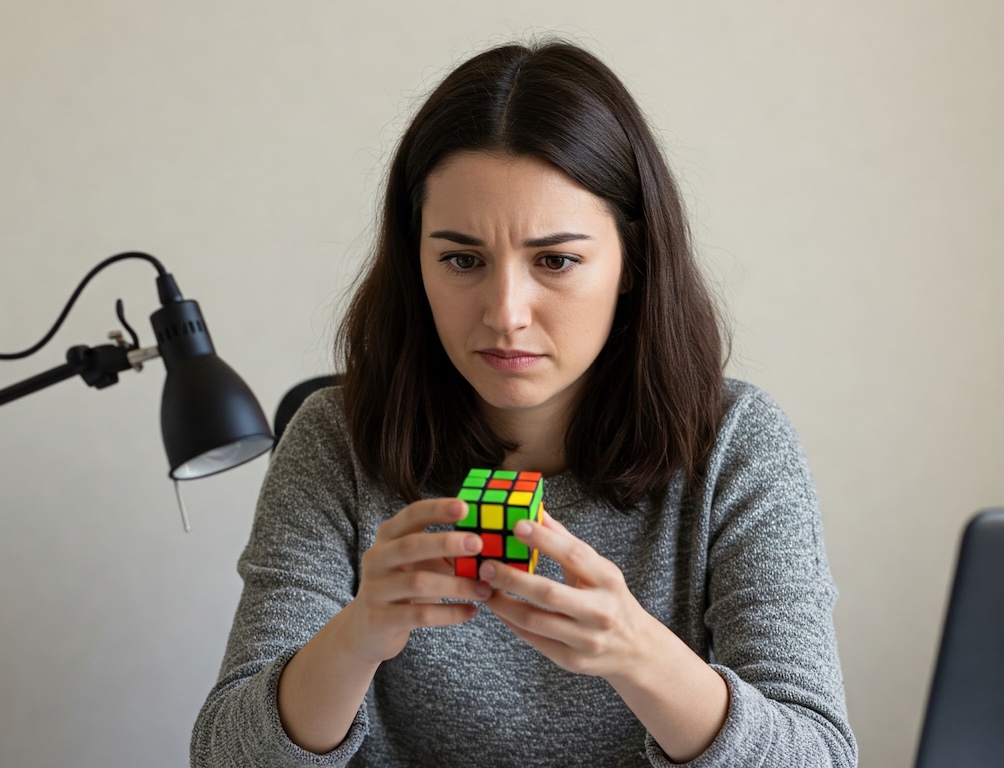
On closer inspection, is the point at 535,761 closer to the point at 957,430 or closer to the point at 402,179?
the point at 402,179

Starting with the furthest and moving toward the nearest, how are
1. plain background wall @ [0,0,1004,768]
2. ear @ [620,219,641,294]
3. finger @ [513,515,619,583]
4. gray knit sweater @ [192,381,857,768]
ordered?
plain background wall @ [0,0,1004,768] → ear @ [620,219,641,294] → gray knit sweater @ [192,381,857,768] → finger @ [513,515,619,583]

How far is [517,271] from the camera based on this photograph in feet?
3.55

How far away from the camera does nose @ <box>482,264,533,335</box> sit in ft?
3.52

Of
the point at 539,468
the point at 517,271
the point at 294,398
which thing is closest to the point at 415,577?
the point at 517,271

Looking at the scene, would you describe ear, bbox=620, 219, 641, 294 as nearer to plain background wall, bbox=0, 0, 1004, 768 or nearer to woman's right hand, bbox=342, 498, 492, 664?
woman's right hand, bbox=342, 498, 492, 664

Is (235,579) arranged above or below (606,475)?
below

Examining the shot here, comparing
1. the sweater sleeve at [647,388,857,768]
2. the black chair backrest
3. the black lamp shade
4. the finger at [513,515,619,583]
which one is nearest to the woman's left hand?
the finger at [513,515,619,583]

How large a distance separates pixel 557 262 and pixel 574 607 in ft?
1.43

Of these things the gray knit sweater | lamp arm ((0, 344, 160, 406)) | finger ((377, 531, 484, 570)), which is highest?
lamp arm ((0, 344, 160, 406))

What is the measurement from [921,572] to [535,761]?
3.99 feet

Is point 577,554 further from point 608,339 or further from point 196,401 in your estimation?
point 608,339

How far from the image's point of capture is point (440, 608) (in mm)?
845

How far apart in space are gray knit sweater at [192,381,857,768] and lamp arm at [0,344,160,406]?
0.31 metres

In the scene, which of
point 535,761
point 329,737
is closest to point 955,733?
point 535,761
